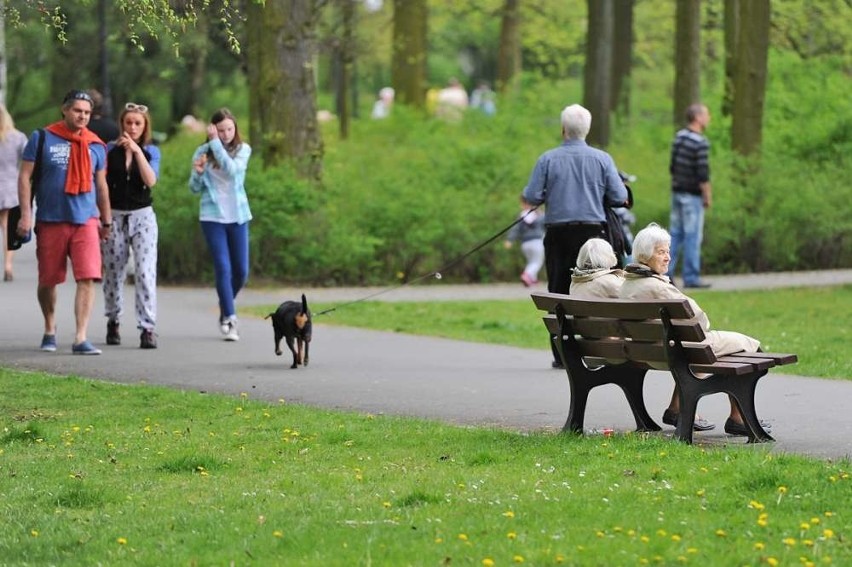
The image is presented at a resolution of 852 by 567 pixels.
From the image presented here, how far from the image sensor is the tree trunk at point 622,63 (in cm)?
3312

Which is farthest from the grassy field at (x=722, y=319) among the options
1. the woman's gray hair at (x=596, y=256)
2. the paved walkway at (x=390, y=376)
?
the woman's gray hair at (x=596, y=256)

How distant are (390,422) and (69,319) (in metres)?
7.04

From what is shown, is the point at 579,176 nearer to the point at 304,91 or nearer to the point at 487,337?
the point at 487,337

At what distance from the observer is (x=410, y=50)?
36719mm

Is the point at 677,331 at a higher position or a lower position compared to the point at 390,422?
higher

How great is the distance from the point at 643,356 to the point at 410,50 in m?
28.3

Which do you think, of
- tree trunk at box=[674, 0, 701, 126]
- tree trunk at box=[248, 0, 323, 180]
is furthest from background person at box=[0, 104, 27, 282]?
tree trunk at box=[674, 0, 701, 126]

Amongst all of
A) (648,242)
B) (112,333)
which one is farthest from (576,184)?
(112,333)

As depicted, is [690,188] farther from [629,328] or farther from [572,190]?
[629,328]

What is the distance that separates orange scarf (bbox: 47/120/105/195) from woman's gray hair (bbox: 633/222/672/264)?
17.6 feet

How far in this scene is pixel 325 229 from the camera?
67.6 ft

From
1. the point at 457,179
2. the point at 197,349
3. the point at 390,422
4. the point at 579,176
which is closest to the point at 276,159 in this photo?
the point at 457,179

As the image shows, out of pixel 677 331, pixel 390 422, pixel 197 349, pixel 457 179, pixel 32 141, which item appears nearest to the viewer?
pixel 677 331

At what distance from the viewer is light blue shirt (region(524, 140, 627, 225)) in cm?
1201
